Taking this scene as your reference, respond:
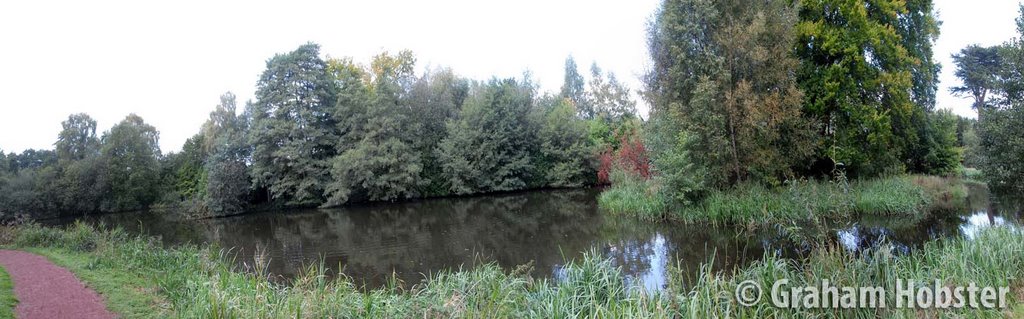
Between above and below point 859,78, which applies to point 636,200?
below

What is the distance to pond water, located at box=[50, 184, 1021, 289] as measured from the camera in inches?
394

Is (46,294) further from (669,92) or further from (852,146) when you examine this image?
(852,146)

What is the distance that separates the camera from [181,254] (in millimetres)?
11141

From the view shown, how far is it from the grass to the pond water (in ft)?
10.4

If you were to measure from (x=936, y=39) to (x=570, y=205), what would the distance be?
52.2 feet

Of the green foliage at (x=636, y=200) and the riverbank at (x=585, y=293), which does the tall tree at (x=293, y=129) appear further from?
the riverbank at (x=585, y=293)

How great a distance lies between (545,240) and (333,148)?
83.0 ft

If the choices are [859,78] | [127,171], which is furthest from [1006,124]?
[127,171]

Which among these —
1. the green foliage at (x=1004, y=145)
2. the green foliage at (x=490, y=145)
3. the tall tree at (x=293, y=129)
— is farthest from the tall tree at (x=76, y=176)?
the green foliage at (x=1004, y=145)

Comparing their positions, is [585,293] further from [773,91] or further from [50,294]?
[773,91]

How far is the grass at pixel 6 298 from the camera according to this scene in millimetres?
6270

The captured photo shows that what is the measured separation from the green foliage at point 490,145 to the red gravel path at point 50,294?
25.8m

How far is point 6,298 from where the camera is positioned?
7.01 meters

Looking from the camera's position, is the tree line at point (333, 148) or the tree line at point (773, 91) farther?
the tree line at point (333, 148)
